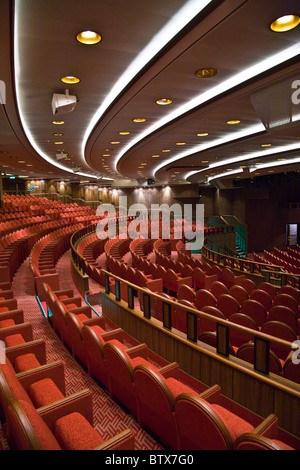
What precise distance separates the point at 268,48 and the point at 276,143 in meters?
2.82

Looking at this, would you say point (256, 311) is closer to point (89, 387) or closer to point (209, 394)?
point (209, 394)

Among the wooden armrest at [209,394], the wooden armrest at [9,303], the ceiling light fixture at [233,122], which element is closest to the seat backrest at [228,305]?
the wooden armrest at [209,394]

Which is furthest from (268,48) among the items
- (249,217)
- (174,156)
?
(249,217)

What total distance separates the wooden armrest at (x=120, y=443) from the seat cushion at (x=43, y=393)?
13.4 inches

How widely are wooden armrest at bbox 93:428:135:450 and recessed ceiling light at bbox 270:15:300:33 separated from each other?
171cm

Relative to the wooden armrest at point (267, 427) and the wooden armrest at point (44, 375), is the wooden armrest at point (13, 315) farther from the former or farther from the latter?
the wooden armrest at point (267, 427)

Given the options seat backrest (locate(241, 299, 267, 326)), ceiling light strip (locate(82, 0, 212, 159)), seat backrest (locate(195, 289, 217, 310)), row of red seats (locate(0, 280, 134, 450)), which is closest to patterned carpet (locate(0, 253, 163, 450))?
row of red seats (locate(0, 280, 134, 450))

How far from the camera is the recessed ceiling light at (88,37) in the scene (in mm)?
1491

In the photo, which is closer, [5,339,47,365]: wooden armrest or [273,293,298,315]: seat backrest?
[5,339,47,365]: wooden armrest

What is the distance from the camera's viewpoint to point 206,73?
1941 mm

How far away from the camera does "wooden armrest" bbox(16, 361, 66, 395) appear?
123 cm

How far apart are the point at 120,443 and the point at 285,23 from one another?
177 cm

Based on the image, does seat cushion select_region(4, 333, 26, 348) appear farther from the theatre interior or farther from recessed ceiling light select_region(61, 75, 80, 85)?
recessed ceiling light select_region(61, 75, 80, 85)

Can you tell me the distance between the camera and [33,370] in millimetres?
1273
